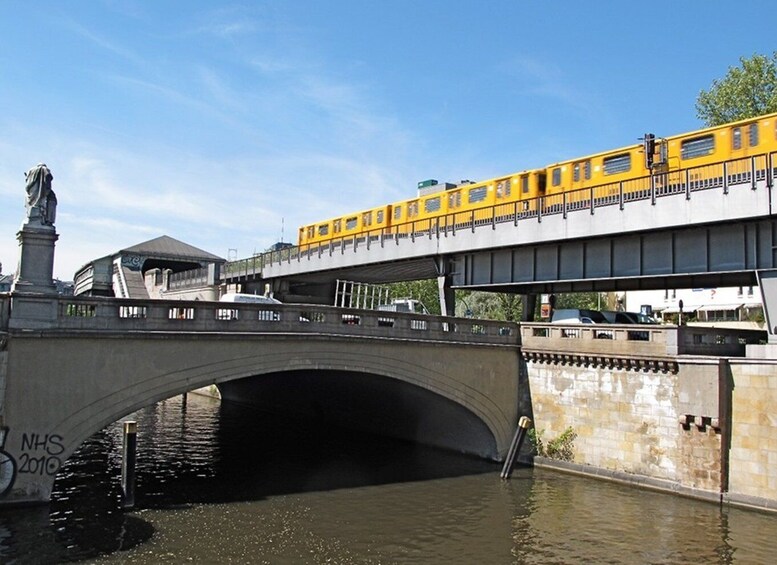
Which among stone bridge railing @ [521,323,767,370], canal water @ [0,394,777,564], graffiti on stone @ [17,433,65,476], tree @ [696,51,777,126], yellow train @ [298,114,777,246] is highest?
tree @ [696,51,777,126]

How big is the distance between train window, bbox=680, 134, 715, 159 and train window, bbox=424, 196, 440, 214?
1501 cm

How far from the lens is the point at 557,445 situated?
2916 cm

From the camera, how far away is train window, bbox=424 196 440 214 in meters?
40.4

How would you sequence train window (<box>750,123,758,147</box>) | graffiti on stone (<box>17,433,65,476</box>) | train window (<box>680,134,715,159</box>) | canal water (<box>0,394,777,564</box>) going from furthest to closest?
train window (<box>680,134,715,159</box>), train window (<box>750,123,758,147</box>), graffiti on stone (<box>17,433,65,476</box>), canal water (<box>0,394,777,564</box>)

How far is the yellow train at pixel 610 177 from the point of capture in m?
26.5

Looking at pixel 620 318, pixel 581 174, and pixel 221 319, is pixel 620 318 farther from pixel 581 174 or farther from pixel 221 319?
pixel 221 319

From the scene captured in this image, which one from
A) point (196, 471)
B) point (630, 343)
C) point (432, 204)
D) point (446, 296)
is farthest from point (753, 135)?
point (196, 471)

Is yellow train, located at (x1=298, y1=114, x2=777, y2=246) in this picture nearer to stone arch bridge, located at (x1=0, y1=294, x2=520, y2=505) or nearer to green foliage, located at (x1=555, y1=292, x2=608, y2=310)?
stone arch bridge, located at (x1=0, y1=294, x2=520, y2=505)

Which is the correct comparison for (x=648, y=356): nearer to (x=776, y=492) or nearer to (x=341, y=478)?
(x=776, y=492)

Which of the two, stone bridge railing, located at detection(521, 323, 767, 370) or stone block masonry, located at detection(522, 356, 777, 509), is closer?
stone block masonry, located at detection(522, 356, 777, 509)

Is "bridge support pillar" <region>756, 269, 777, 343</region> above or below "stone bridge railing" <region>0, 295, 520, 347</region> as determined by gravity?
above

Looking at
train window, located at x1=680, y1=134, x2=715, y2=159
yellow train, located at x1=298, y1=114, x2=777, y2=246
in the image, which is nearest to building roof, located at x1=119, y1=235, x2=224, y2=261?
yellow train, located at x1=298, y1=114, x2=777, y2=246

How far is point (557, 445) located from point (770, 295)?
10257 mm

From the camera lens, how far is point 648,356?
86.4 feet
